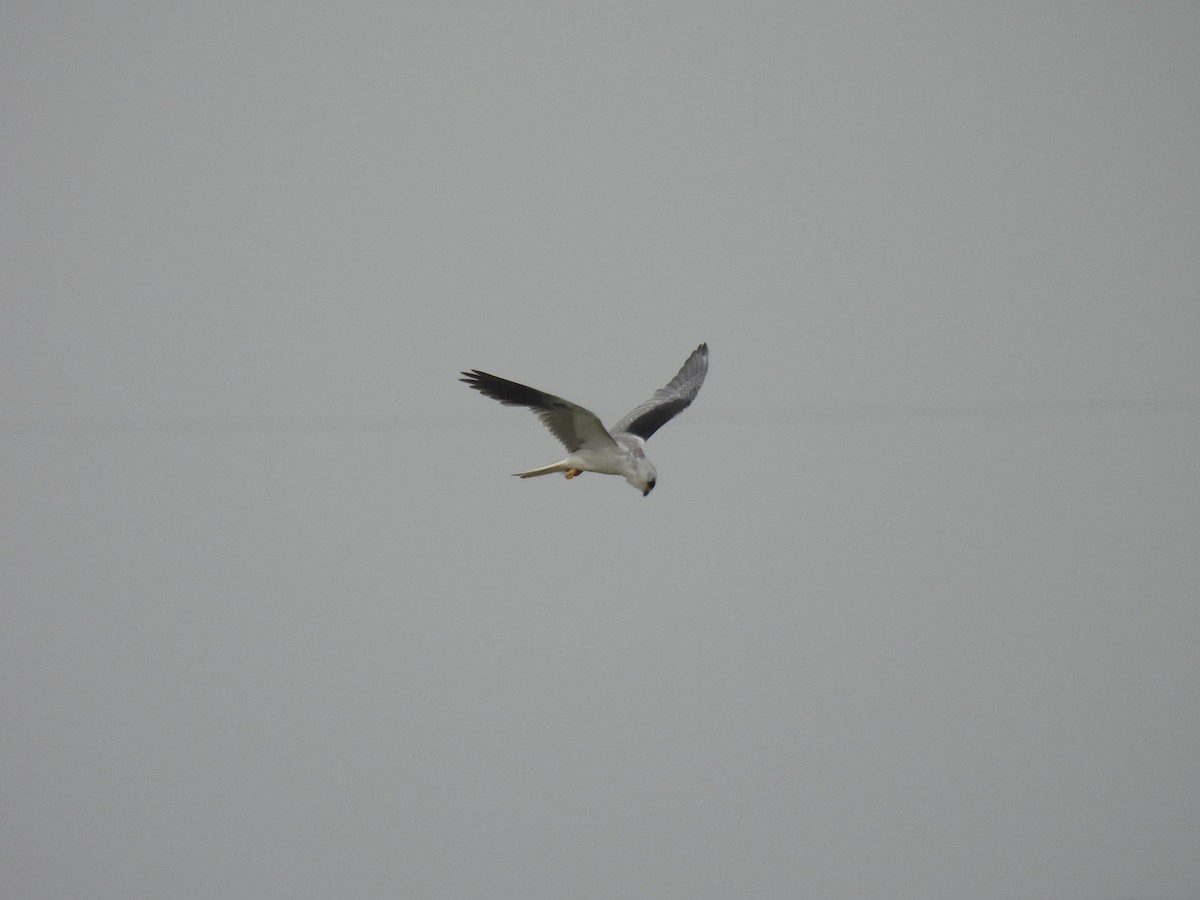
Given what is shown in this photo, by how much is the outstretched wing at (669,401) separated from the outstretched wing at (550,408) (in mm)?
1906

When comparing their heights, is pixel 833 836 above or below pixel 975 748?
below

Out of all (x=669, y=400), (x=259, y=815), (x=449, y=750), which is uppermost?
(x=449, y=750)

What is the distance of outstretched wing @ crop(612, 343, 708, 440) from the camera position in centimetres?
1577

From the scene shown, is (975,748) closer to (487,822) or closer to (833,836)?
(833,836)

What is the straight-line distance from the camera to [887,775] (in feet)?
226

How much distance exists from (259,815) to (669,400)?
2325 inches

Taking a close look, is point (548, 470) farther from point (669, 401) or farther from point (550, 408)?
point (669, 401)

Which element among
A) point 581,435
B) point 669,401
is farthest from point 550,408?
point 669,401

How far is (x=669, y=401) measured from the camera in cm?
1662

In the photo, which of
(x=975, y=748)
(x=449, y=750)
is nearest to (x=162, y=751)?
(x=449, y=750)

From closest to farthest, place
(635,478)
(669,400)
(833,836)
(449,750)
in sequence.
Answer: (635,478), (669,400), (833,836), (449,750)

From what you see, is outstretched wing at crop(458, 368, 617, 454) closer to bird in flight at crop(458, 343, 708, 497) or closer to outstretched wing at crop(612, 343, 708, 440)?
bird in flight at crop(458, 343, 708, 497)

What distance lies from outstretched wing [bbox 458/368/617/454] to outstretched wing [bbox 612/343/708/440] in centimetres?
191

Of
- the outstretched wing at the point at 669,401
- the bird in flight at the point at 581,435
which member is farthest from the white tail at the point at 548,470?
the outstretched wing at the point at 669,401
